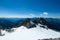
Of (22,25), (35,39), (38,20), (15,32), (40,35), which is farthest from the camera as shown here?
(38,20)

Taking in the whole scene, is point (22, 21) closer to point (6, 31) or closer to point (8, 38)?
point (6, 31)

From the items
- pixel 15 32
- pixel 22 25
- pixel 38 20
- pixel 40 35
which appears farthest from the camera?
pixel 38 20

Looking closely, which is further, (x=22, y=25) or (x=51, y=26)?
(x=51, y=26)

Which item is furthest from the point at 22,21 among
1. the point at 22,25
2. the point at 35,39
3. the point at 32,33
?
the point at 35,39

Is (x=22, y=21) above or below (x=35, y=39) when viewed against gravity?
above

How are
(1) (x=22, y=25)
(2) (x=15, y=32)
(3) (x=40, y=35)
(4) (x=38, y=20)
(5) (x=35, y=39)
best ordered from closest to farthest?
(5) (x=35, y=39) → (3) (x=40, y=35) → (2) (x=15, y=32) → (1) (x=22, y=25) → (4) (x=38, y=20)

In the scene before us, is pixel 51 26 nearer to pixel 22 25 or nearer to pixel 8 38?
pixel 22 25

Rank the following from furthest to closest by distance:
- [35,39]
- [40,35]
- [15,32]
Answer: [15,32], [40,35], [35,39]

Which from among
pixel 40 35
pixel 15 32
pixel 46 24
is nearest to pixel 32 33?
pixel 40 35

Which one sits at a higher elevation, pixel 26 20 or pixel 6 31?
pixel 26 20
